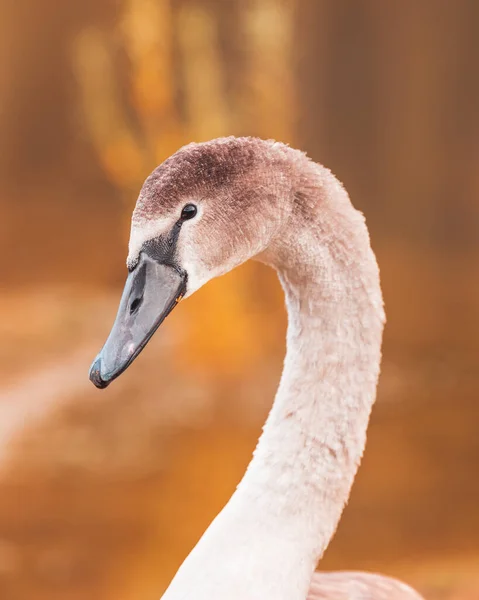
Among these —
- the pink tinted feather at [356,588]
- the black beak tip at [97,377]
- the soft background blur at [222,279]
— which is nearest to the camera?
the black beak tip at [97,377]

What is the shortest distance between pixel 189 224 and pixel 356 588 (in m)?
0.41

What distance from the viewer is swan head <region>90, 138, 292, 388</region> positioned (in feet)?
1.89

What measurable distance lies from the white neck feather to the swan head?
42 mm

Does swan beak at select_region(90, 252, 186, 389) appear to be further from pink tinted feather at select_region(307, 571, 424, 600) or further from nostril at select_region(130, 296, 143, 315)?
pink tinted feather at select_region(307, 571, 424, 600)

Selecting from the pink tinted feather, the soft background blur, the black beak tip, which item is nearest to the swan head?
the black beak tip

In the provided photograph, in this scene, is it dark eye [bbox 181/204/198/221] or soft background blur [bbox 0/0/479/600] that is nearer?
dark eye [bbox 181/204/198/221]

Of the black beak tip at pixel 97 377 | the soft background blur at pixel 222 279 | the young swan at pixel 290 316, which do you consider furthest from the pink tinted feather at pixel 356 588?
the soft background blur at pixel 222 279

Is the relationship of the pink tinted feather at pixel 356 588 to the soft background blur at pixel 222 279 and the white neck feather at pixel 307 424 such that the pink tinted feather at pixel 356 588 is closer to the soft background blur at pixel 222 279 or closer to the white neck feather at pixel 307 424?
the white neck feather at pixel 307 424

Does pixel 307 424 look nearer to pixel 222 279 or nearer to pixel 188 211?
pixel 188 211

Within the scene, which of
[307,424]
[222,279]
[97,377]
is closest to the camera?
[97,377]

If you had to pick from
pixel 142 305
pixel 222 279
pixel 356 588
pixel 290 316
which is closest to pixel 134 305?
pixel 142 305

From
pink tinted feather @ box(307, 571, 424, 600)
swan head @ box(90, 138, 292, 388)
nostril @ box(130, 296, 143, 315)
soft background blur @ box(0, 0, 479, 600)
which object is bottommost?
pink tinted feather @ box(307, 571, 424, 600)

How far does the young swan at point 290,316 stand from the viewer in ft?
1.92

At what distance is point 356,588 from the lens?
762 millimetres
